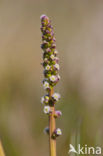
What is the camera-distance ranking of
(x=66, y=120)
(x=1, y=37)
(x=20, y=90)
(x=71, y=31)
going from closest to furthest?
(x=66, y=120)
(x=20, y=90)
(x=1, y=37)
(x=71, y=31)

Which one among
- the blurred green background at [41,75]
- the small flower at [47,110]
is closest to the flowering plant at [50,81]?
the small flower at [47,110]

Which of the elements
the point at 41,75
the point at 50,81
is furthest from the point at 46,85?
the point at 41,75

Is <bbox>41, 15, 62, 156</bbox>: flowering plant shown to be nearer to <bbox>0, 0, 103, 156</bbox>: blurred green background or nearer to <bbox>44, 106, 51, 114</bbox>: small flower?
<bbox>44, 106, 51, 114</bbox>: small flower

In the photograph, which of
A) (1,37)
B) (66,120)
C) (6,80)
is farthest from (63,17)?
(66,120)

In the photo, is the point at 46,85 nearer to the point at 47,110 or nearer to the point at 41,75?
the point at 47,110

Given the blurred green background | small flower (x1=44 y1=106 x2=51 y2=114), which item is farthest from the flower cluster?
the blurred green background

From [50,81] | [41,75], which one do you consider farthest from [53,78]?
[41,75]

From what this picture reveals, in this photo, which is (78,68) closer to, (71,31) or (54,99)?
(71,31)

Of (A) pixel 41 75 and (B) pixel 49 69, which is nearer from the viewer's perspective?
(B) pixel 49 69
